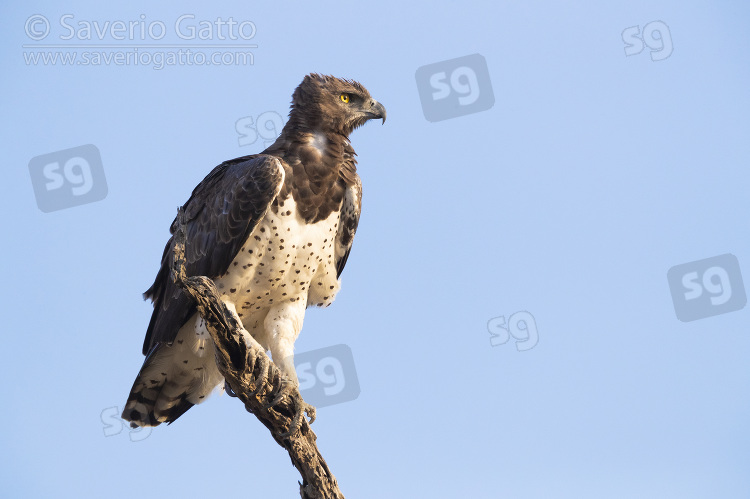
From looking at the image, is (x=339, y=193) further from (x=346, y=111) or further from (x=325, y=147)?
(x=346, y=111)

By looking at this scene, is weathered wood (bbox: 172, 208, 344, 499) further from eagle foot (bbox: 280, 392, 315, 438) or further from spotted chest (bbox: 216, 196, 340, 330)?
spotted chest (bbox: 216, 196, 340, 330)

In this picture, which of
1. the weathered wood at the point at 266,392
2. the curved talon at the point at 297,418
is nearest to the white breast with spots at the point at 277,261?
the weathered wood at the point at 266,392

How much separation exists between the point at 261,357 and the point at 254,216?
164 cm

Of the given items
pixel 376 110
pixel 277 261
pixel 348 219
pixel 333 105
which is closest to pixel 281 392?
pixel 277 261

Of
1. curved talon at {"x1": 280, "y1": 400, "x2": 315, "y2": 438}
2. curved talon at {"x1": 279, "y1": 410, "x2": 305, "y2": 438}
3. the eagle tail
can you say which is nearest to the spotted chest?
the eagle tail

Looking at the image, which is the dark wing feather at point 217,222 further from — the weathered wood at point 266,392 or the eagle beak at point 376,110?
the eagle beak at point 376,110

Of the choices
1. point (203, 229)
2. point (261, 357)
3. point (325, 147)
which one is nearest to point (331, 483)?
point (261, 357)

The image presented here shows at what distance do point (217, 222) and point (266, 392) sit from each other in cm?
208

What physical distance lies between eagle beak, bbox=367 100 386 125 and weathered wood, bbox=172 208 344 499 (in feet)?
9.86

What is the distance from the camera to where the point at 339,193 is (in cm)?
880

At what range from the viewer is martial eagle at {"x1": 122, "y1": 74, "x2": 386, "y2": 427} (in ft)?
27.3

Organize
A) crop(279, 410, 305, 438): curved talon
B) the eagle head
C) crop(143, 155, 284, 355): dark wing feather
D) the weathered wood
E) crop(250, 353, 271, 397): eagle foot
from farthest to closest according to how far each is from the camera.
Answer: the eagle head < crop(143, 155, 284, 355): dark wing feather < crop(279, 410, 305, 438): curved talon < crop(250, 353, 271, 397): eagle foot < the weathered wood

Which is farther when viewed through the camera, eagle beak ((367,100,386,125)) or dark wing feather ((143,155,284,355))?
eagle beak ((367,100,386,125))

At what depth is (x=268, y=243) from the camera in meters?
8.33
